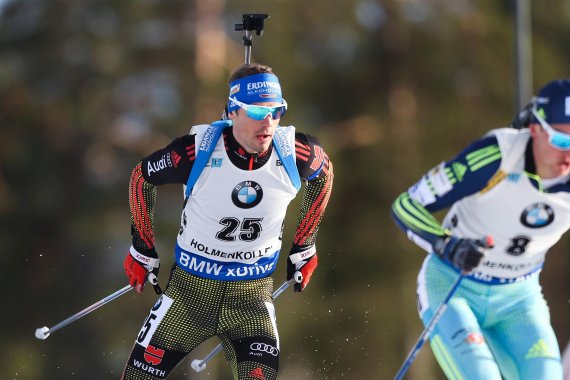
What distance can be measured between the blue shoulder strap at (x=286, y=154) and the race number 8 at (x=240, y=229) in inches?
12.3

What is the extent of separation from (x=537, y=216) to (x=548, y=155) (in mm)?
406

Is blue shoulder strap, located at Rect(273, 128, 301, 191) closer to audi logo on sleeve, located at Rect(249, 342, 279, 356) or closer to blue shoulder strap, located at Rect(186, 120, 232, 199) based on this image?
blue shoulder strap, located at Rect(186, 120, 232, 199)

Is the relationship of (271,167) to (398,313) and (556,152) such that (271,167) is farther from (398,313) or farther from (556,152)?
(398,313)

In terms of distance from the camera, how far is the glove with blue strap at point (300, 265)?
7840 millimetres

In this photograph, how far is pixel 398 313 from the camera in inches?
1040

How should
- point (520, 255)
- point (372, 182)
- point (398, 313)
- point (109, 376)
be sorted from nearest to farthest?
1. point (520, 255)
2. point (109, 376)
3. point (398, 313)
4. point (372, 182)

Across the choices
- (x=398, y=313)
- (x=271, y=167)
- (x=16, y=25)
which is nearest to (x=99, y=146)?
(x=16, y=25)

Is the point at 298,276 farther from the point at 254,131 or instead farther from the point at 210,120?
the point at 210,120

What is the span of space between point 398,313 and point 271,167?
1957 cm

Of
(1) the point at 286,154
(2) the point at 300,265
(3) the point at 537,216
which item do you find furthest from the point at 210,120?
(3) the point at 537,216

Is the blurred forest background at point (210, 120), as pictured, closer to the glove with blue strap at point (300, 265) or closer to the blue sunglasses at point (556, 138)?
the glove with blue strap at point (300, 265)

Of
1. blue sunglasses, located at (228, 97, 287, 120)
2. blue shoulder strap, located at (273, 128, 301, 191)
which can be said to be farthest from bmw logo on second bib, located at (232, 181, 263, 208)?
blue sunglasses, located at (228, 97, 287, 120)

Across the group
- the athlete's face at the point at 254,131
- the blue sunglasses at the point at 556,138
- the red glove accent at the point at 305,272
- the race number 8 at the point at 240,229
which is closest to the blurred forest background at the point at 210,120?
the red glove accent at the point at 305,272

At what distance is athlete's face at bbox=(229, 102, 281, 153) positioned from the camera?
7031 millimetres
